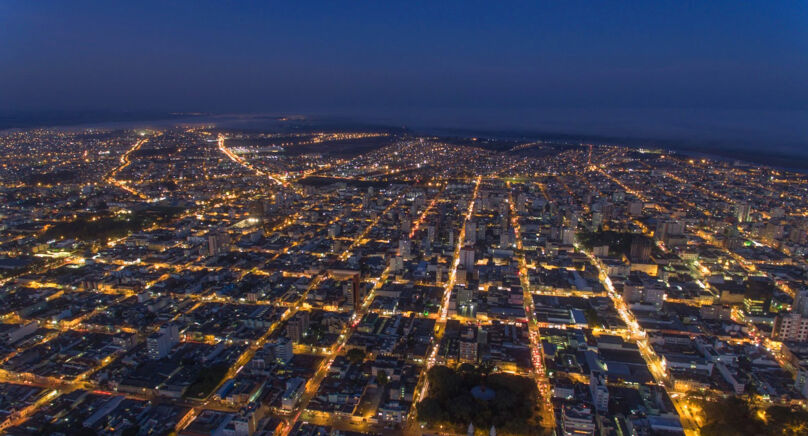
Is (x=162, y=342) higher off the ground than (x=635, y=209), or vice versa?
(x=635, y=209)

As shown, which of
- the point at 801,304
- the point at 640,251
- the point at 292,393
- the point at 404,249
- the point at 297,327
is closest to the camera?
the point at 292,393

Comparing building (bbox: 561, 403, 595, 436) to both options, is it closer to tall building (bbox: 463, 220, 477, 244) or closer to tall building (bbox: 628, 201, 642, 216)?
tall building (bbox: 463, 220, 477, 244)

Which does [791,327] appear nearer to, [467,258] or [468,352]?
[468,352]

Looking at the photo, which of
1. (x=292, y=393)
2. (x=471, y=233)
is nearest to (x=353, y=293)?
(x=292, y=393)

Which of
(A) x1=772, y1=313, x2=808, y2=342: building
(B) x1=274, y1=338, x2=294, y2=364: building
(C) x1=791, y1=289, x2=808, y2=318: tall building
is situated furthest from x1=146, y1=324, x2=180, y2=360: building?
(C) x1=791, y1=289, x2=808, y2=318: tall building

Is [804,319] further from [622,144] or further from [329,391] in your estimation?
[622,144]

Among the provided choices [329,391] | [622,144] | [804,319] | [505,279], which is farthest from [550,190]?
[622,144]

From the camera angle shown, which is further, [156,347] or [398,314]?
[398,314]
